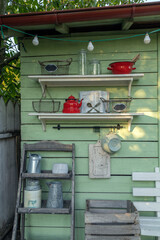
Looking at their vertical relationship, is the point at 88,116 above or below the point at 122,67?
below

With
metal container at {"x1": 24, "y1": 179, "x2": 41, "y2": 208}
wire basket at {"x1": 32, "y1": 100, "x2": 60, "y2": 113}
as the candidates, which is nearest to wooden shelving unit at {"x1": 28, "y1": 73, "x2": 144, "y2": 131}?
wire basket at {"x1": 32, "y1": 100, "x2": 60, "y2": 113}

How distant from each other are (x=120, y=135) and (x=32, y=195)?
45.2 inches

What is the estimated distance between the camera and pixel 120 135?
240 centimetres

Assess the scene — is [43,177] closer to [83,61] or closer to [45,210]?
[45,210]

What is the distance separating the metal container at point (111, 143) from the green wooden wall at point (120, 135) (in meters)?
0.15

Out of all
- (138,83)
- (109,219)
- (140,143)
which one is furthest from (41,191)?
(138,83)

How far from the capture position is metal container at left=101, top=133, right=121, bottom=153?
2242 mm

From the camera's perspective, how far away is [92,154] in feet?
7.82

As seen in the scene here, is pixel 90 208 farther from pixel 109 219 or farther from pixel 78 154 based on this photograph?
pixel 78 154

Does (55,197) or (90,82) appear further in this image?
(90,82)

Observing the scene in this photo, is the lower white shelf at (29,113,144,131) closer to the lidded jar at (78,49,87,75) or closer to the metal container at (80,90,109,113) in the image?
the metal container at (80,90,109,113)

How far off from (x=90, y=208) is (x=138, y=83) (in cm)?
150

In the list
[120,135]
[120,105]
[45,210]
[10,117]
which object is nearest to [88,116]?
[120,105]

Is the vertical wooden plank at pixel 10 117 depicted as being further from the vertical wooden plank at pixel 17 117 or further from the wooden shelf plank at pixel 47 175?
the wooden shelf plank at pixel 47 175
